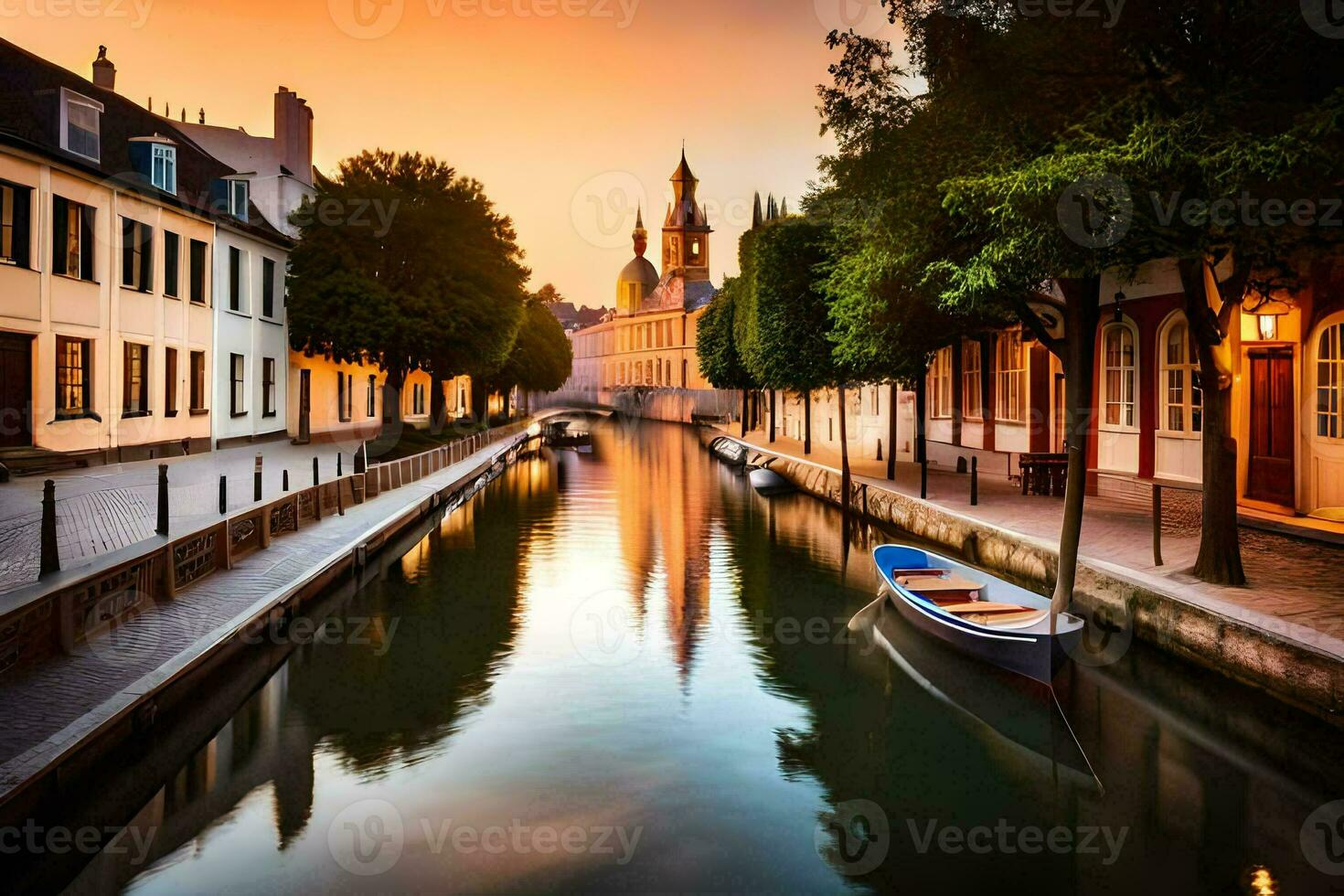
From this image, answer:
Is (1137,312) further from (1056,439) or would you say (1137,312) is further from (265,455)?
(265,455)

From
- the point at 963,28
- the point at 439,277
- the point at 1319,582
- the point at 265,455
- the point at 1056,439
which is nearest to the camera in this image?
the point at 1319,582

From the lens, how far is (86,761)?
8148 millimetres

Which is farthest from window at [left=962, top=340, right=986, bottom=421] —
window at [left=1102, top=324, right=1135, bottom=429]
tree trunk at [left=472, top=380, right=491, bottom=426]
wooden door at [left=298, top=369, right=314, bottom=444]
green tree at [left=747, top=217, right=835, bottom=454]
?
tree trunk at [left=472, top=380, right=491, bottom=426]

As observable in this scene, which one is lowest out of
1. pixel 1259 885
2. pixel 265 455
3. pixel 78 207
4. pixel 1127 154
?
pixel 1259 885

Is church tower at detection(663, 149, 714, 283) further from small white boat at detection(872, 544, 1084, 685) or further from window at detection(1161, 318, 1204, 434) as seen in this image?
small white boat at detection(872, 544, 1084, 685)

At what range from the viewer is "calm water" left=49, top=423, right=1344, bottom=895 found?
7883mm

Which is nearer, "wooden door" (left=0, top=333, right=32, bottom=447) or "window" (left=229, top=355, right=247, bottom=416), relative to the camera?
"wooden door" (left=0, top=333, right=32, bottom=447)

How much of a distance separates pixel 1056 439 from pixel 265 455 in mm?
23725

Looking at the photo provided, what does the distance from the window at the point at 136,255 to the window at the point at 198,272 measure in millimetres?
3103

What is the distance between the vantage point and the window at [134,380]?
26.3 m

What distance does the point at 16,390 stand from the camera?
72.5 feet

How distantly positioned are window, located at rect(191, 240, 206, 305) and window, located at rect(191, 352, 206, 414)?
5.59 feet

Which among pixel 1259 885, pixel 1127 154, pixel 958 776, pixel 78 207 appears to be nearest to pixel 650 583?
pixel 958 776

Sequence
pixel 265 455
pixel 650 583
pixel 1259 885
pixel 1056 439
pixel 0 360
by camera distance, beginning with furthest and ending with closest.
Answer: pixel 265 455 → pixel 1056 439 → pixel 0 360 → pixel 650 583 → pixel 1259 885
